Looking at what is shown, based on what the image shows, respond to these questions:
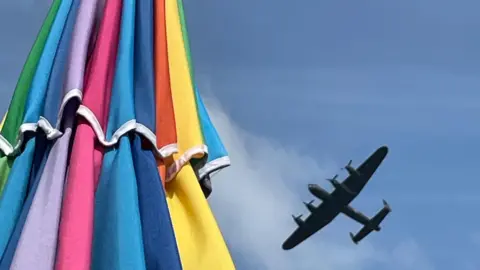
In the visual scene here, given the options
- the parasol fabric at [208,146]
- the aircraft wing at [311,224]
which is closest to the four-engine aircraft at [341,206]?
the aircraft wing at [311,224]

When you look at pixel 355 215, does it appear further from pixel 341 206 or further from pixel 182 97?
pixel 182 97

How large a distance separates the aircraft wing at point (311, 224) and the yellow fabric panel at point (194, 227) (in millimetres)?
35345

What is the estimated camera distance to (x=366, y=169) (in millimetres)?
36219

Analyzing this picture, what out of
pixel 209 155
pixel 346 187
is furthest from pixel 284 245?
pixel 209 155

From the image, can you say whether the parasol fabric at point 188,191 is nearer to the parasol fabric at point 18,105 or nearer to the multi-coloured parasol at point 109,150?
the multi-coloured parasol at point 109,150

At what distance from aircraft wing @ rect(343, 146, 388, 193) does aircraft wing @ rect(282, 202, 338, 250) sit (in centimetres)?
159

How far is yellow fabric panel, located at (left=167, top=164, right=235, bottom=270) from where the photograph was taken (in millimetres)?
2645

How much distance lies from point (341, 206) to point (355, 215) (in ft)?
7.88

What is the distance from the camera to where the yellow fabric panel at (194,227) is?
8.68 ft

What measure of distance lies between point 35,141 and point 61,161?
7.1 inches

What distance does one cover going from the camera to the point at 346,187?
121 ft

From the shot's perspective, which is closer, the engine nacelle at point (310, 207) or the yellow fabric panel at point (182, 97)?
the yellow fabric panel at point (182, 97)

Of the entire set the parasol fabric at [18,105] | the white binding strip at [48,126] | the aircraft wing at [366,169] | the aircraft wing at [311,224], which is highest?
the aircraft wing at [311,224]

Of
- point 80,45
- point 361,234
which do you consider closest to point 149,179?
point 80,45
